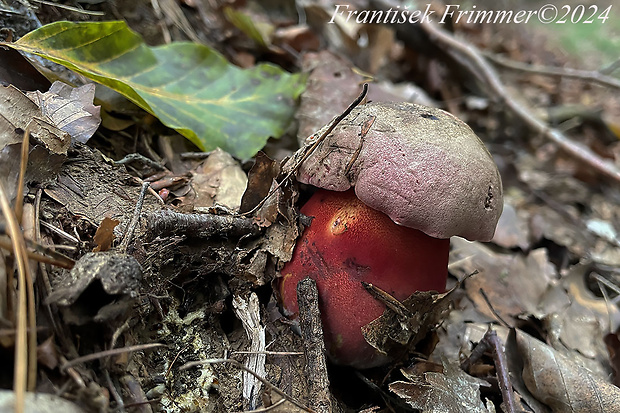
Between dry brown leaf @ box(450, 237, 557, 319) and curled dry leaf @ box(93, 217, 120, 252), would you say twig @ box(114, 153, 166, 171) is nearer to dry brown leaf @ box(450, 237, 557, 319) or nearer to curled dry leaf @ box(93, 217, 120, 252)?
curled dry leaf @ box(93, 217, 120, 252)

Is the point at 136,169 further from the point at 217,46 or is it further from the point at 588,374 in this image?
the point at 588,374

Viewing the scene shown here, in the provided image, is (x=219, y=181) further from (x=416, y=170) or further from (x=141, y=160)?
(x=416, y=170)

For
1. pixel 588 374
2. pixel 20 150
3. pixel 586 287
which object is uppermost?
pixel 20 150

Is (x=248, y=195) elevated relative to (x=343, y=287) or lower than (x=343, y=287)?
elevated

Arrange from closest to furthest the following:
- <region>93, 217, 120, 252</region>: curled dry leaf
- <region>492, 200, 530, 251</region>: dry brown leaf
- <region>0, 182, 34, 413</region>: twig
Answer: <region>0, 182, 34, 413</region>: twig, <region>93, 217, 120, 252</region>: curled dry leaf, <region>492, 200, 530, 251</region>: dry brown leaf

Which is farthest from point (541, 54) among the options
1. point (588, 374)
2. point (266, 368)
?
point (266, 368)

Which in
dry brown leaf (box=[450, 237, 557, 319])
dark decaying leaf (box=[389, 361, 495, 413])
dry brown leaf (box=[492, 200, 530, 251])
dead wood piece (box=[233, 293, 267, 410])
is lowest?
dry brown leaf (box=[492, 200, 530, 251])

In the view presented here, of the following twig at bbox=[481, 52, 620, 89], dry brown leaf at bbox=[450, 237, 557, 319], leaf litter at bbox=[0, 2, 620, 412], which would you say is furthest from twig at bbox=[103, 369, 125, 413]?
twig at bbox=[481, 52, 620, 89]

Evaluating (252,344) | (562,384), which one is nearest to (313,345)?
(252,344)
